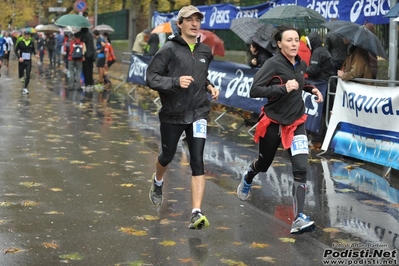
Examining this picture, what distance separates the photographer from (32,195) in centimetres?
852

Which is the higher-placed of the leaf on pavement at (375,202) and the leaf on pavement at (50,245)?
the leaf on pavement at (50,245)

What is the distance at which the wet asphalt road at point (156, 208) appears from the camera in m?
6.37

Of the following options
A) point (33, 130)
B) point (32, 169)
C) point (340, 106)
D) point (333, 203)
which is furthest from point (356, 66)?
point (33, 130)

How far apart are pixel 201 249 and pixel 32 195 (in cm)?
272

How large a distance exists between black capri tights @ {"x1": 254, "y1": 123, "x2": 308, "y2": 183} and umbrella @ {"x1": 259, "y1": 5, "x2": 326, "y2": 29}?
6.37m

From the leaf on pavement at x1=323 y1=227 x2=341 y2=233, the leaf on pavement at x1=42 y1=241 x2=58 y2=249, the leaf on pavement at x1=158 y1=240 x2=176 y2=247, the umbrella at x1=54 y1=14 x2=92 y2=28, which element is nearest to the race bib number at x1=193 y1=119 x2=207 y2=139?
Answer: the leaf on pavement at x1=158 y1=240 x2=176 y2=247

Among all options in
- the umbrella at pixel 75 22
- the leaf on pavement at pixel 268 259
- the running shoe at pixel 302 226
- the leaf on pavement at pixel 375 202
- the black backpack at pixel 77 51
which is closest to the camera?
the leaf on pavement at pixel 268 259

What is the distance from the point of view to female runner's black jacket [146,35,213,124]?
287 inches

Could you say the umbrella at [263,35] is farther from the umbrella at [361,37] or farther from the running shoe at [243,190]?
the running shoe at [243,190]

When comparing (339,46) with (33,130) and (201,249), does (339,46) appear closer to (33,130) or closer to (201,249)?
(33,130)

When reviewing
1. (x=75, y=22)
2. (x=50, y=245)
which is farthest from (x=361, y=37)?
(x=75, y=22)

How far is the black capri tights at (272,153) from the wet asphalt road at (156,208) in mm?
492

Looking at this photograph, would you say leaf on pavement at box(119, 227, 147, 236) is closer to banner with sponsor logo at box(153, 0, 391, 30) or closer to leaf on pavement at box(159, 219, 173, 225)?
leaf on pavement at box(159, 219, 173, 225)

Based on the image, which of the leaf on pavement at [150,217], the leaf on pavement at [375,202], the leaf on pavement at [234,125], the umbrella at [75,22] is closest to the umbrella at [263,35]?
the leaf on pavement at [234,125]
